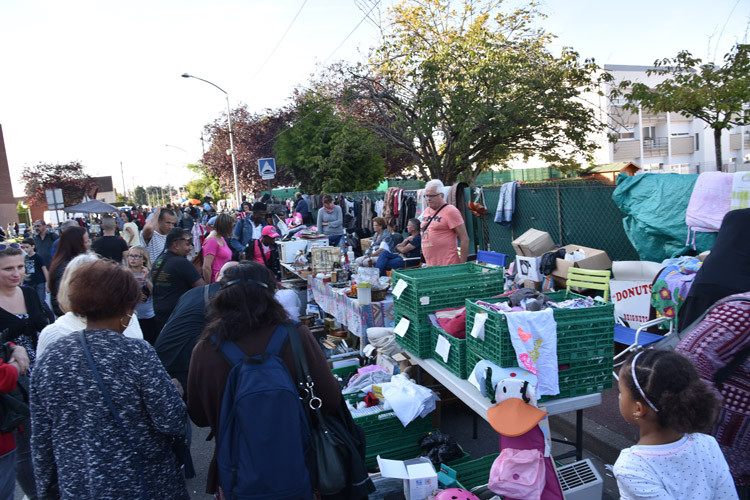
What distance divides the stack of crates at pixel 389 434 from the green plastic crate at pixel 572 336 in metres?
1.07

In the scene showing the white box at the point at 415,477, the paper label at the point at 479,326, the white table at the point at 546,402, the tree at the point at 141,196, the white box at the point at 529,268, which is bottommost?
the white box at the point at 415,477

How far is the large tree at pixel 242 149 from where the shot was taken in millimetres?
33062

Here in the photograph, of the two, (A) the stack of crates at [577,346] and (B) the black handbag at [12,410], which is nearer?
(B) the black handbag at [12,410]

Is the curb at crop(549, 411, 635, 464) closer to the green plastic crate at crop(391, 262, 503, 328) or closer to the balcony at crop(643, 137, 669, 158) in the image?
the green plastic crate at crop(391, 262, 503, 328)

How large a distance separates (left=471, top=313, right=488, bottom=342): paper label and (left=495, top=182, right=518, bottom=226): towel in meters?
6.43

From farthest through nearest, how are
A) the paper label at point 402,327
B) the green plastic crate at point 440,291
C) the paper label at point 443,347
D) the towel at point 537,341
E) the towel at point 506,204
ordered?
the towel at point 506,204, the paper label at point 402,327, the green plastic crate at point 440,291, the paper label at point 443,347, the towel at point 537,341

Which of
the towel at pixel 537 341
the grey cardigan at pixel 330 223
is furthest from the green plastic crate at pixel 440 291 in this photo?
the grey cardigan at pixel 330 223

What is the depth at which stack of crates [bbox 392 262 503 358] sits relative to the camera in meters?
4.00

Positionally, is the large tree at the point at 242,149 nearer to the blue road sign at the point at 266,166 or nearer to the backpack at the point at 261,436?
the blue road sign at the point at 266,166

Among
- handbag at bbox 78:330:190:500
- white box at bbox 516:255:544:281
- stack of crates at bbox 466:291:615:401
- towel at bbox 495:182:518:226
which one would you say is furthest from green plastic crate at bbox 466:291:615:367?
towel at bbox 495:182:518:226

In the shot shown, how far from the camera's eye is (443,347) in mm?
3773

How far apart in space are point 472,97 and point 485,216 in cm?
536

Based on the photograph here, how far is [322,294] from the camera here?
6.88m

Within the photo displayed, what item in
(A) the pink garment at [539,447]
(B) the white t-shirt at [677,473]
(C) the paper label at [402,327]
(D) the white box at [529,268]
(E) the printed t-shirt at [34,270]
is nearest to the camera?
(B) the white t-shirt at [677,473]
